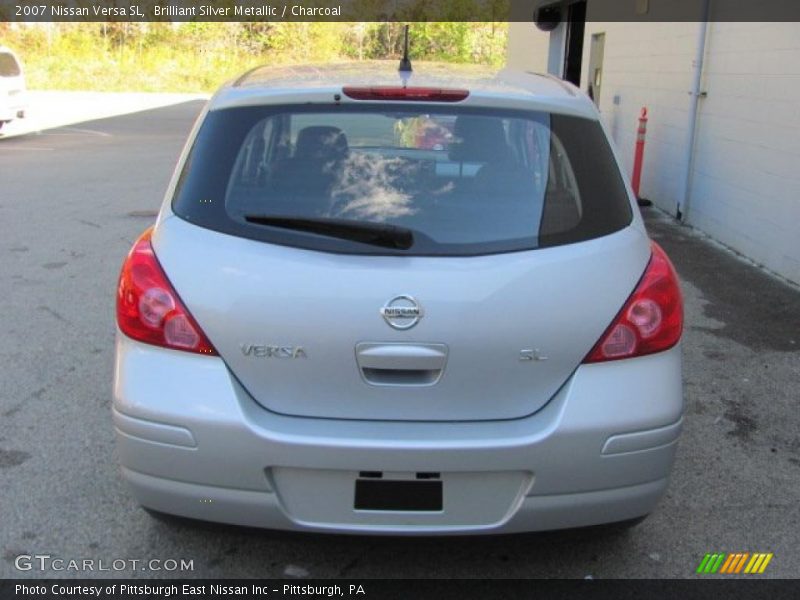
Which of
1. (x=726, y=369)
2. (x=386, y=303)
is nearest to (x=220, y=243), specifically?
(x=386, y=303)

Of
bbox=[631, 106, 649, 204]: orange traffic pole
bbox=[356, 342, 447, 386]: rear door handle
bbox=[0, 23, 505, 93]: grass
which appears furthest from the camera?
bbox=[0, 23, 505, 93]: grass

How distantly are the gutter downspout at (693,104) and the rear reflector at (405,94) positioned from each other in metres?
6.80

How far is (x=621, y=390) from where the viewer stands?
101 inches

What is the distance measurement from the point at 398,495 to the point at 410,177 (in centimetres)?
102

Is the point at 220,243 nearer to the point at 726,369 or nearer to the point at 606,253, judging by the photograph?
the point at 606,253

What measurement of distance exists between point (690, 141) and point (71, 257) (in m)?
6.31

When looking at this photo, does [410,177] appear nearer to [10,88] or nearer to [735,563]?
[735,563]

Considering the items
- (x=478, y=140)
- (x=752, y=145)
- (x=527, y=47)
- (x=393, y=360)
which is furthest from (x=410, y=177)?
(x=527, y=47)

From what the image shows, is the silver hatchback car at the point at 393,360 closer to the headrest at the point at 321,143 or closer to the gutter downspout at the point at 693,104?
the headrest at the point at 321,143

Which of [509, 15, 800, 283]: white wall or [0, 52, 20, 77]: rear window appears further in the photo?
[0, 52, 20, 77]: rear window

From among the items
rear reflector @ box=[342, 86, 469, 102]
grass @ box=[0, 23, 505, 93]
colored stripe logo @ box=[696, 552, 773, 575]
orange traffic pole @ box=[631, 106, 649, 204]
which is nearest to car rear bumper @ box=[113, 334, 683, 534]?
colored stripe logo @ box=[696, 552, 773, 575]

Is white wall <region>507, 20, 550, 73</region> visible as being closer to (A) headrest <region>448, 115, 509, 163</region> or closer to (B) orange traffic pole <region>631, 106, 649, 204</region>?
(B) orange traffic pole <region>631, 106, 649, 204</region>

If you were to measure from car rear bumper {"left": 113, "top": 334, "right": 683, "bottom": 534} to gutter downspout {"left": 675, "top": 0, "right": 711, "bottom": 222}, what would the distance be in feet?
23.1

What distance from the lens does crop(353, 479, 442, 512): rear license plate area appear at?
8.21ft
